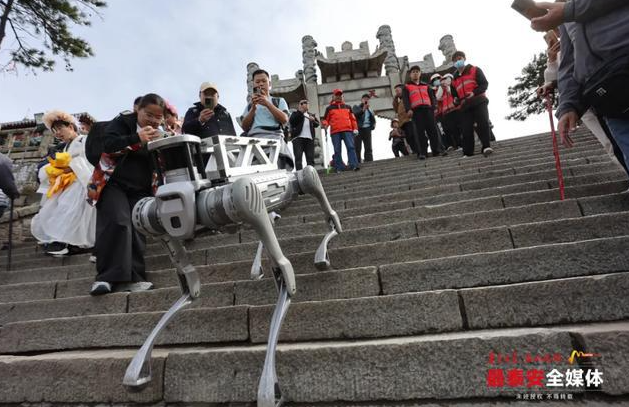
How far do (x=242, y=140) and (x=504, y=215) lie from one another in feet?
7.04

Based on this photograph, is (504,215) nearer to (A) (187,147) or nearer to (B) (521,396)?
(B) (521,396)

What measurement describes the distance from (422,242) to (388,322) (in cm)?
81

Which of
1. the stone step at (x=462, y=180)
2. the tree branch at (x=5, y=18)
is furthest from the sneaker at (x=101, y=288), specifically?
the tree branch at (x=5, y=18)

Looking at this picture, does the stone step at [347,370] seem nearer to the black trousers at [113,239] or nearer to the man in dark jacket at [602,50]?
the black trousers at [113,239]

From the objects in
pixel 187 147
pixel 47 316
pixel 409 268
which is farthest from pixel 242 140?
pixel 47 316

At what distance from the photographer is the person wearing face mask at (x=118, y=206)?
8.07 ft

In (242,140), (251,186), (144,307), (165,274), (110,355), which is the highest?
(242,140)

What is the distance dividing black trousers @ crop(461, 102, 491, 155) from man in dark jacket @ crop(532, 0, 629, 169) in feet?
12.2

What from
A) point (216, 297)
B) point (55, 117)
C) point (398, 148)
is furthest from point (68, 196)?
point (398, 148)

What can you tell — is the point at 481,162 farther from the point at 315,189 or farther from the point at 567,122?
the point at 315,189

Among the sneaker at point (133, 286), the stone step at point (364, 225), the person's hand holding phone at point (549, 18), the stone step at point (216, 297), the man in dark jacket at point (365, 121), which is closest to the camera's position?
the person's hand holding phone at point (549, 18)

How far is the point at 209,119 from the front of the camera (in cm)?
304

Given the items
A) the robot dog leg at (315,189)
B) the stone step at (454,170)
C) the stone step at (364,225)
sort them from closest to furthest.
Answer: the robot dog leg at (315,189) → the stone step at (364,225) → the stone step at (454,170)

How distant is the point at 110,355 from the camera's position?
6.08 ft
